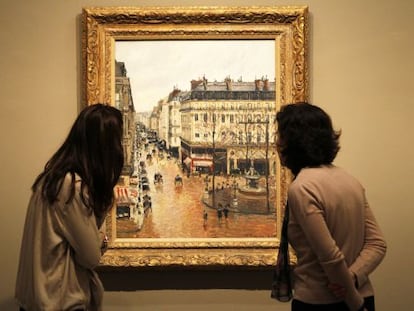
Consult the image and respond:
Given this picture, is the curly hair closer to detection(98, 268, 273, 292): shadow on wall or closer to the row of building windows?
the row of building windows

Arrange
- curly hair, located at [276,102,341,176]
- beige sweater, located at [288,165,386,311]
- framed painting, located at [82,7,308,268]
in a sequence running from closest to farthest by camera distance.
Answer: beige sweater, located at [288,165,386,311]
curly hair, located at [276,102,341,176]
framed painting, located at [82,7,308,268]

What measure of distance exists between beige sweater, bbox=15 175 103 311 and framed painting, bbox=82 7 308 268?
2.44 feet

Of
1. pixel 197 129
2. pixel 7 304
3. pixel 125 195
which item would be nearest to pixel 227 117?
pixel 197 129

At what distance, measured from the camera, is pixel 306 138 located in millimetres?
1661

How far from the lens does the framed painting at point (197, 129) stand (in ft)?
7.88

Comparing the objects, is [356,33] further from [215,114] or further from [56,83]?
[56,83]

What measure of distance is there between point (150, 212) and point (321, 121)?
101 cm

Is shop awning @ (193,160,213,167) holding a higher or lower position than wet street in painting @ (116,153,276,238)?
higher

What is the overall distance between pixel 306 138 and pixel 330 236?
304 millimetres

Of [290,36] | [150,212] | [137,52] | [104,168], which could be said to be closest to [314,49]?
[290,36]

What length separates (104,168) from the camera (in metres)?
1.68

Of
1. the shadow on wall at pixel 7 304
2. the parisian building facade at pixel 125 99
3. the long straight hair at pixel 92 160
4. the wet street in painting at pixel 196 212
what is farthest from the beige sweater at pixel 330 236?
the shadow on wall at pixel 7 304

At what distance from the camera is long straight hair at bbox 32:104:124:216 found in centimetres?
163

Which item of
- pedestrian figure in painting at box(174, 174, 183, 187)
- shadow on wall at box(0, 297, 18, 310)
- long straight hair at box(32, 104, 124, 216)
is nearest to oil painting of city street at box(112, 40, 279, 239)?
pedestrian figure in painting at box(174, 174, 183, 187)
